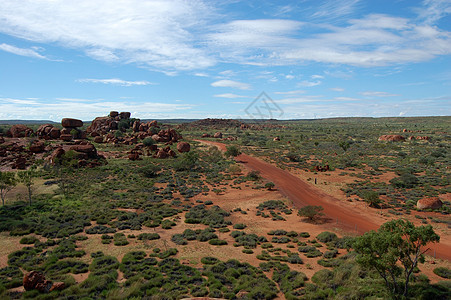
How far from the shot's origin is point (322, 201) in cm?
2995

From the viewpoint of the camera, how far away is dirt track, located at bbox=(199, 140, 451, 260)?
22.2 m

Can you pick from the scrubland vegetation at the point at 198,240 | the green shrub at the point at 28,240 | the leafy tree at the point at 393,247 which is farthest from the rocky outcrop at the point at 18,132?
the leafy tree at the point at 393,247

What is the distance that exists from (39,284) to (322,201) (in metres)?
27.7

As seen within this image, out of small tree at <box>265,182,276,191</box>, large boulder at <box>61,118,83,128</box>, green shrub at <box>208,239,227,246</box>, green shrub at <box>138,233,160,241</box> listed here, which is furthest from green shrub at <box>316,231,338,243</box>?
large boulder at <box>61,118,83,128</box>

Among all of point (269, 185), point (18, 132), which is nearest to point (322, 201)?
point (269, 185)

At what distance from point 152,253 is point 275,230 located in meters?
11.0

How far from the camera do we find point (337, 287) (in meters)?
13.4

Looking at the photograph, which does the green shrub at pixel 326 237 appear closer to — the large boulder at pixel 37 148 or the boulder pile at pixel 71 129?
the large boulder at pixel 37 148

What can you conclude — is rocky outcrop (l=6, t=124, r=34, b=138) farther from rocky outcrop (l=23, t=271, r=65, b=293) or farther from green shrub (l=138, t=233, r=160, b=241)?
rocky outcrop (l=23, t=271, r=65, b=293)

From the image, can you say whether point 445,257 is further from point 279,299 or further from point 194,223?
point 194,223

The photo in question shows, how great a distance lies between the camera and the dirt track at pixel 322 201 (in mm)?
22234

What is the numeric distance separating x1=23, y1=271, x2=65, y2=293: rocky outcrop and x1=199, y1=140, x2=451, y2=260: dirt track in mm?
22167

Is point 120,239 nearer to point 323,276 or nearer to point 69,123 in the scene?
point 323,276

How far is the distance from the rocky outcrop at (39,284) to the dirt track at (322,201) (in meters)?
22.2
